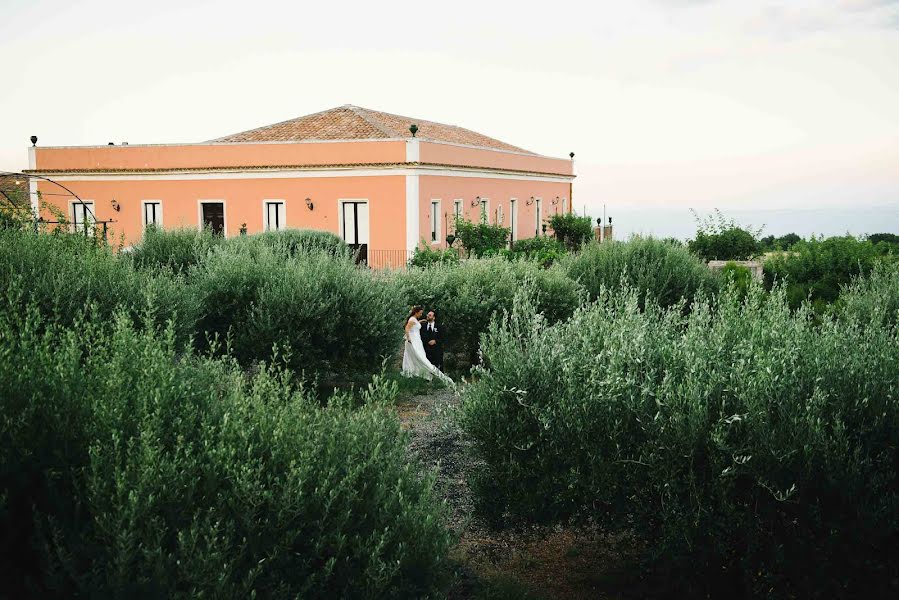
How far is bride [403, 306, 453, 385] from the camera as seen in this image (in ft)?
42.5

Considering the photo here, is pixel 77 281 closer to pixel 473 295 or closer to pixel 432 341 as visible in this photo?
pixel 432 341

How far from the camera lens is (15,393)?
435 cm

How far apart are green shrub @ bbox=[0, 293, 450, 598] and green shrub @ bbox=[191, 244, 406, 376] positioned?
631 centimetres

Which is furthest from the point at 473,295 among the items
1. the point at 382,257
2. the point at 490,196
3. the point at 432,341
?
the point at 490,196

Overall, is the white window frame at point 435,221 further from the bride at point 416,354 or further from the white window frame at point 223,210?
the bride at point 416,354

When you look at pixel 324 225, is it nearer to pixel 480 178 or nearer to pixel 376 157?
pixel 376 157

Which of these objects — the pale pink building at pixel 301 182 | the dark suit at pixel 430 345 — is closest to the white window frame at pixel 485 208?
the pale pink building at pixel 301 182

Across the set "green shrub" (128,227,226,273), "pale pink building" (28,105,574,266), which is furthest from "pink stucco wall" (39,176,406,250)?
"green shrub" (128,227,226,273)

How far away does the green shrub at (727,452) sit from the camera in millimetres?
5340

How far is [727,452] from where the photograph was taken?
5.40m

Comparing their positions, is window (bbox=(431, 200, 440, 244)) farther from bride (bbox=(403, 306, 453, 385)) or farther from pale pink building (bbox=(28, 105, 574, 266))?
bride (bbox=(403, 306, 453, 385))

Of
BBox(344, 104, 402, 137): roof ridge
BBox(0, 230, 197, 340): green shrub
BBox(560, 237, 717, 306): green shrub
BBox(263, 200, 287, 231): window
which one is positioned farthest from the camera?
BBox(344, 104, 402, 137): roof ridge

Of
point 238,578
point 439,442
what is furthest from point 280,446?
point 439,442

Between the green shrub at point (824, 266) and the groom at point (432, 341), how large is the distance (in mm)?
5911
